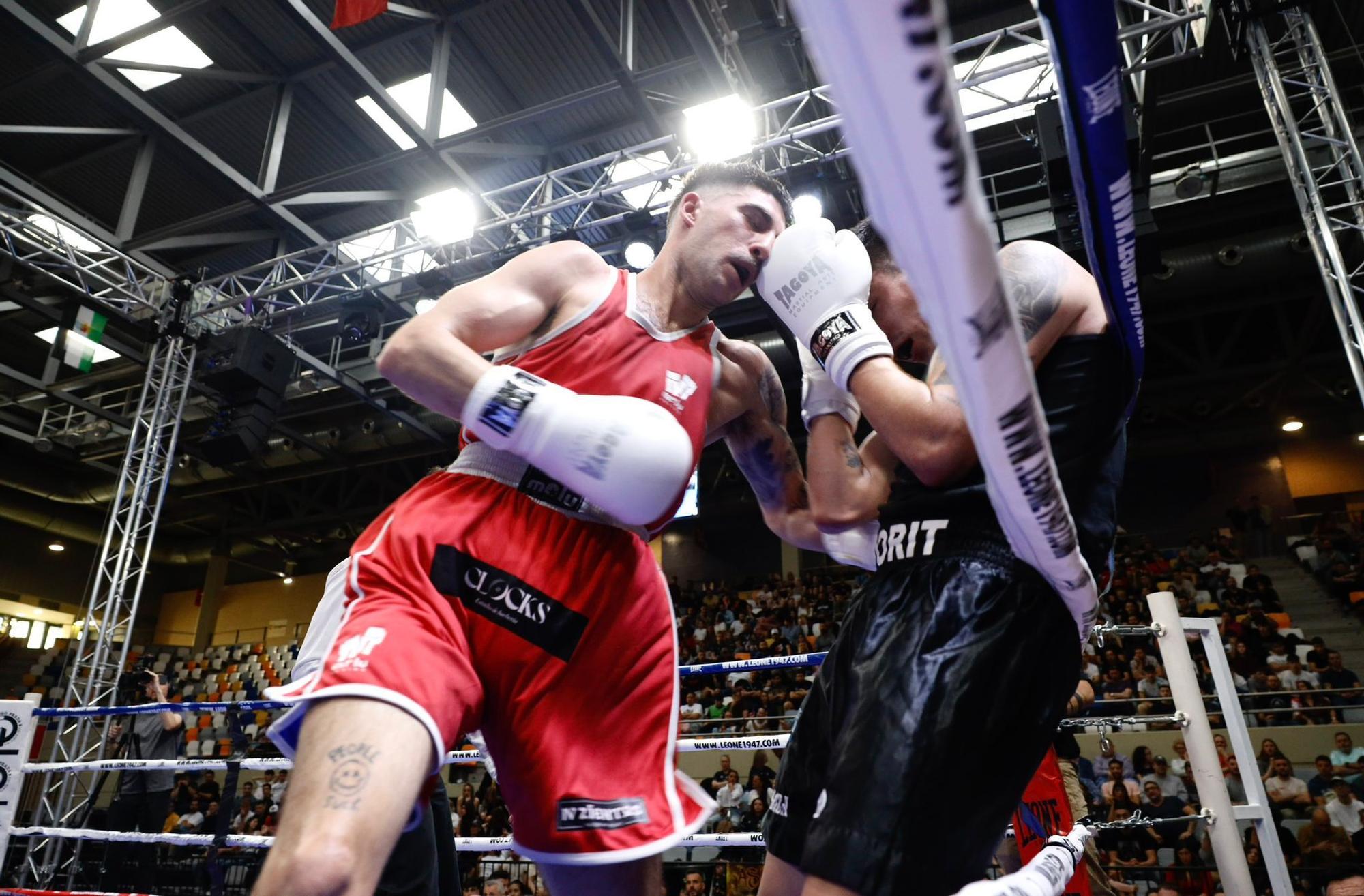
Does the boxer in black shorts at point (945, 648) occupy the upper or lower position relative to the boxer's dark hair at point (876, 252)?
lower

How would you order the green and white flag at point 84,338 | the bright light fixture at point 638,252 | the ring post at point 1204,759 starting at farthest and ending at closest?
the green and white flag at point 84,338
the bright light fixture at point 638,252
the ring post at point 1204,759

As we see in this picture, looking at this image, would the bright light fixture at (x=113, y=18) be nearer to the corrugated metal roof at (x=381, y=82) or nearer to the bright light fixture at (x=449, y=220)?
the corrugated metal roof at (x=381, y=82)

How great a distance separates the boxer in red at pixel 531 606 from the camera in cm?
108

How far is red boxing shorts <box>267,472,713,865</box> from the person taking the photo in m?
1.22

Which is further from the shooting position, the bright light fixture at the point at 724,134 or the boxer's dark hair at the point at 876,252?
the bright light fixture at the point at 724,134

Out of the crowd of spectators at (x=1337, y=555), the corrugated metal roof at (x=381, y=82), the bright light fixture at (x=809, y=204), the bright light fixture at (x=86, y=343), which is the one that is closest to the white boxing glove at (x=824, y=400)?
the corrugated metal roof at (x=381, y=82)

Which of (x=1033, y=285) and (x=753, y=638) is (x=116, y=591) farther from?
(x=1033, y=285)

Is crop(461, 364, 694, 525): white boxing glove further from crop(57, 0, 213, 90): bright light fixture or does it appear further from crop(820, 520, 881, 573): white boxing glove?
crop(57, 0, 213, 90): bright light fixture

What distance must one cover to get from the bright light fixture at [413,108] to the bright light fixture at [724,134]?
87.6 inches

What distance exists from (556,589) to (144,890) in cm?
627

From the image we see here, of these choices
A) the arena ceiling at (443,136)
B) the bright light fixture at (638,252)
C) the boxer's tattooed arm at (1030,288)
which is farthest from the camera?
the bright light fixture at (638,252)

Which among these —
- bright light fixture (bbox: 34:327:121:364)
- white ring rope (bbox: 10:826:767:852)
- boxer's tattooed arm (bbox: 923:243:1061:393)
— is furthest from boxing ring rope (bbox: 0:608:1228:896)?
bright light fixture (bbox: 34:327:121:364)

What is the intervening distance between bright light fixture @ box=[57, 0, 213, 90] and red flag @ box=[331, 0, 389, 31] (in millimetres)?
2593

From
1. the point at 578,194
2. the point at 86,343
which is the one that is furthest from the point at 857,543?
the point at 86,343
